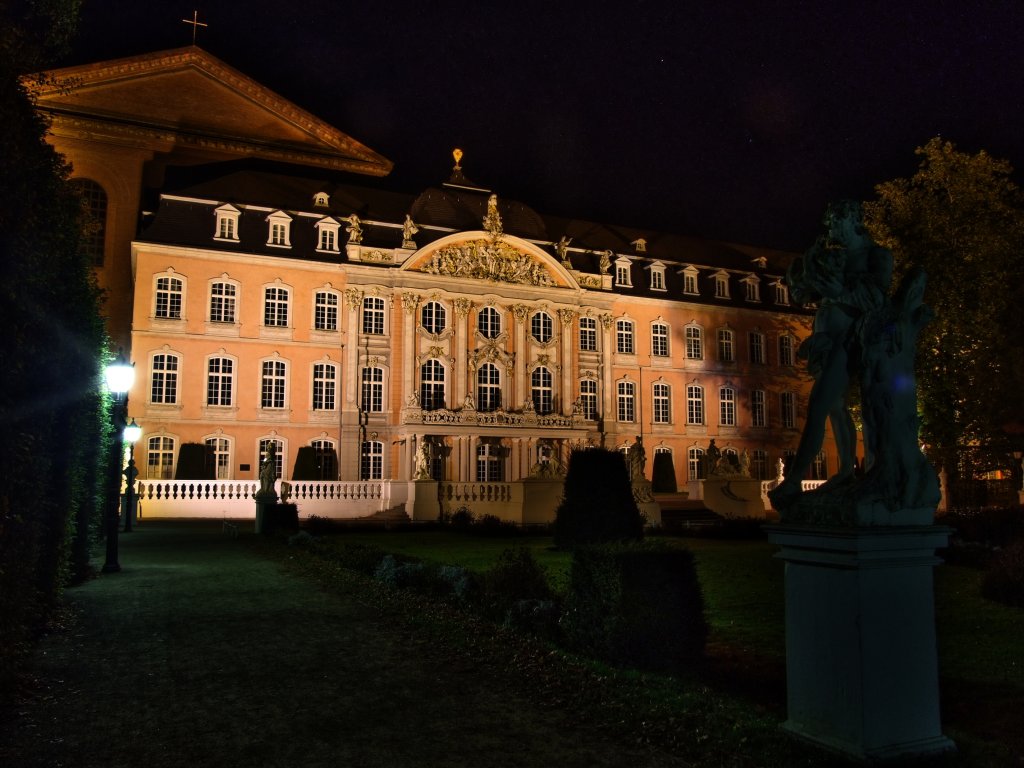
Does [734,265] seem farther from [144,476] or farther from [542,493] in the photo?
[144,476]

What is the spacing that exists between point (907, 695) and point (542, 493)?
2190 centimetres

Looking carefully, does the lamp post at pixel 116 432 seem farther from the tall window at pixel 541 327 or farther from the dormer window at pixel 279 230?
the tall window at pixel 541 327

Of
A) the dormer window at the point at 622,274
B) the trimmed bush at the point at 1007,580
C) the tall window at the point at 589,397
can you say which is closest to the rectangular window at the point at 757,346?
the dormer window at the point at 622,274

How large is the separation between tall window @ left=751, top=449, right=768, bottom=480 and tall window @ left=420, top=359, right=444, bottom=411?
63.8 feet

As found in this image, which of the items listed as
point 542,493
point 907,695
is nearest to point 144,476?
point 542,493

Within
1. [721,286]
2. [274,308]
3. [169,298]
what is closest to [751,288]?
[721,286]

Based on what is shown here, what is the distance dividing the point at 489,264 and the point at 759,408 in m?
18.9

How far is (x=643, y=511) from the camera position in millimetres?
25172

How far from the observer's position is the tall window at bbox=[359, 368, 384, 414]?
3725 centimetres

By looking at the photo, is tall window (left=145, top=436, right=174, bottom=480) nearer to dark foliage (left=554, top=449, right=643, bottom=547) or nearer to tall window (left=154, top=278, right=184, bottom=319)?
tall window (left=154, top=278, right=184, bottom=319)

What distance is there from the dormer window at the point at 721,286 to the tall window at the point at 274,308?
80.8 feet

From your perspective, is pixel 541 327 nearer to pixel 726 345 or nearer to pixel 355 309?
pixel 355 309

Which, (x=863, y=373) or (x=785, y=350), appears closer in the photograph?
(x=863, y=373)

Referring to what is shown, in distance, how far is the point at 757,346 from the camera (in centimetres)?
4772
